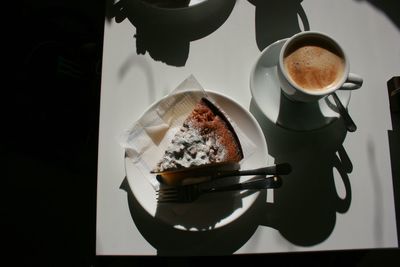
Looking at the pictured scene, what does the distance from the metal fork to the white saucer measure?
15 centimetres

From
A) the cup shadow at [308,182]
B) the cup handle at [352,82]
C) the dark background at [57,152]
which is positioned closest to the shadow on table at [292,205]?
the cup shadow at [308,182]

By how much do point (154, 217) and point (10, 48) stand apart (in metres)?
1.21

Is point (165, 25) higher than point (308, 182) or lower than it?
higher

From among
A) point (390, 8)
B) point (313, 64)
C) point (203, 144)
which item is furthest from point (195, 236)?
point (390, 8)

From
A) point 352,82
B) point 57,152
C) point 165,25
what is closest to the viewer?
point 352,82

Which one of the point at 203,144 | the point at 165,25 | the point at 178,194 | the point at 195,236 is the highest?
the point at 165,25

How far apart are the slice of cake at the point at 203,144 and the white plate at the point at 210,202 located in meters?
0.05

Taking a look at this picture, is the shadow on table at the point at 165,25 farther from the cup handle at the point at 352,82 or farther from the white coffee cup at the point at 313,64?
the cup handle at the point at 352,82

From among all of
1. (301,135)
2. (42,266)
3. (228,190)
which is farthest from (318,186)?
(42,266)

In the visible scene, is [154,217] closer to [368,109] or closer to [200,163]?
[200,163]

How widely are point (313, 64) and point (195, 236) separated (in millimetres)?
501

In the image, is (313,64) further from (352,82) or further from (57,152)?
(57,152)

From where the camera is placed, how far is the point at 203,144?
31.5 inches

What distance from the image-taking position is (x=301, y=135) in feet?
2.89
